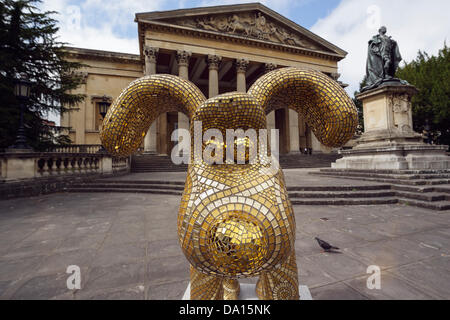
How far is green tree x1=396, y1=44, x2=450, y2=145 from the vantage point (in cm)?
1825

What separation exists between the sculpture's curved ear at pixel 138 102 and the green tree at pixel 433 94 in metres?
24.1

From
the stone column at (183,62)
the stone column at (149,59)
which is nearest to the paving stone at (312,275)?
the stone column at (183,62)

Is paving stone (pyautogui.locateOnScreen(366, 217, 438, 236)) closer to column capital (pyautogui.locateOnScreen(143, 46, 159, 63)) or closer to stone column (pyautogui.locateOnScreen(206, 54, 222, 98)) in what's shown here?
stone column (pyautogui.locateOnScreen(206, 54, 222, 98))

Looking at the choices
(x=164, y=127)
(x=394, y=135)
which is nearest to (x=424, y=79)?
(x=394, y=135)

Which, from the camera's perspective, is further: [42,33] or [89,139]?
[89,139]

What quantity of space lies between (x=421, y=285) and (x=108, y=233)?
12.3 ft

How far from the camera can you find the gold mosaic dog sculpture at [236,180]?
67 cm

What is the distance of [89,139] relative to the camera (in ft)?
71.3

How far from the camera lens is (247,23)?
21938 mm

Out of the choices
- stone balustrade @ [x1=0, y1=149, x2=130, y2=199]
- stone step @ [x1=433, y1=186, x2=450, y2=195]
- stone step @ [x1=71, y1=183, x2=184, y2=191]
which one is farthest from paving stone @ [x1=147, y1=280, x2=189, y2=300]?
stone balustrade @ [x1=0, y1=149, x2=130, y2=199]

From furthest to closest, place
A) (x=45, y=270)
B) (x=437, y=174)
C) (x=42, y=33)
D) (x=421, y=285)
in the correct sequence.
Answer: (x=42, y=33), (x=437, y=174), (x=45, y=270), (x=421, y=285)

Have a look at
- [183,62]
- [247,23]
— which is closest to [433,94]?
[247,23]

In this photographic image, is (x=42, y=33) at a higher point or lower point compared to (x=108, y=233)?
higher

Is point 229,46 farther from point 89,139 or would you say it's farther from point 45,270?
point 45,270
